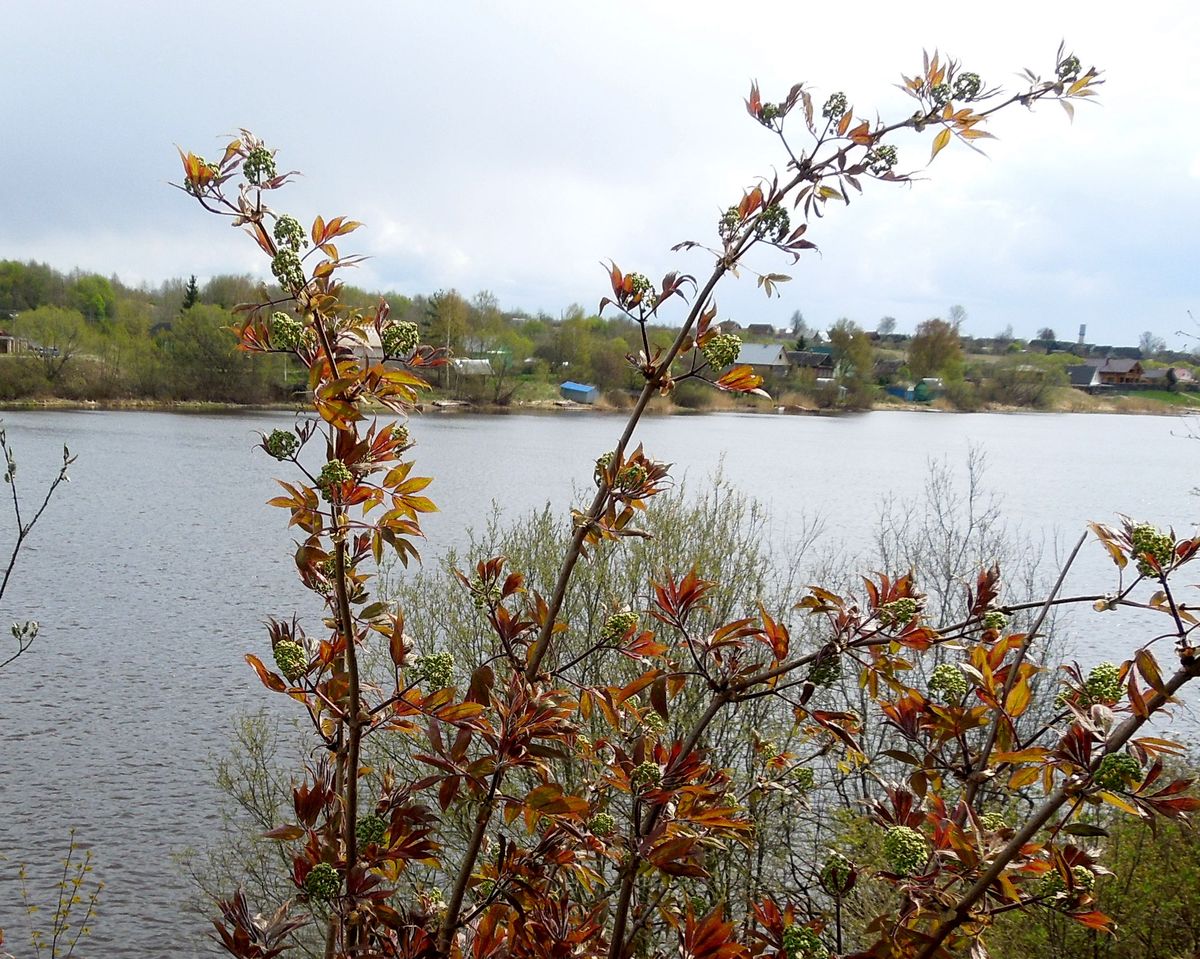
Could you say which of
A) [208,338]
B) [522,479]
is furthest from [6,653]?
[208,338]

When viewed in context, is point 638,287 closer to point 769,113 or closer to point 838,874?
point 769,113

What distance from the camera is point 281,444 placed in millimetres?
1092

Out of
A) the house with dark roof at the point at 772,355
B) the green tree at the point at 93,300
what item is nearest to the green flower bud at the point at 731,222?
the house with dark roof at the point at 772,355

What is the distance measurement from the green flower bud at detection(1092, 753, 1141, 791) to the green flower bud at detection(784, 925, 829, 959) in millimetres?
479

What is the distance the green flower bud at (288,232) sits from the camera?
109cm

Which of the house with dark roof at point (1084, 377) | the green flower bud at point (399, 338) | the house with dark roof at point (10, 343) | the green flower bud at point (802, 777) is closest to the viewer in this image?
the green flower bud at point (399, 338)

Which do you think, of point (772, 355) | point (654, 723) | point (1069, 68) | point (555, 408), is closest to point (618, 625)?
point (654, 723)

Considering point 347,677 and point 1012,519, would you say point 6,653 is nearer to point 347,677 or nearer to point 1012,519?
point 347,677

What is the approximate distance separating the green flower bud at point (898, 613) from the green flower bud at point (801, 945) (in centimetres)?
44

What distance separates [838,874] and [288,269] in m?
1.23

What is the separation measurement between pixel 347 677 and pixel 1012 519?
21.0 meters

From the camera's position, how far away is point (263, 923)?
129 cm

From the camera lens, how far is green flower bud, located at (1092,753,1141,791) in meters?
0.92

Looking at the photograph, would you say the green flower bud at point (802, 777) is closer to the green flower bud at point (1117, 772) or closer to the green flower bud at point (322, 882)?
the green flower bud at point (1117, 772)
